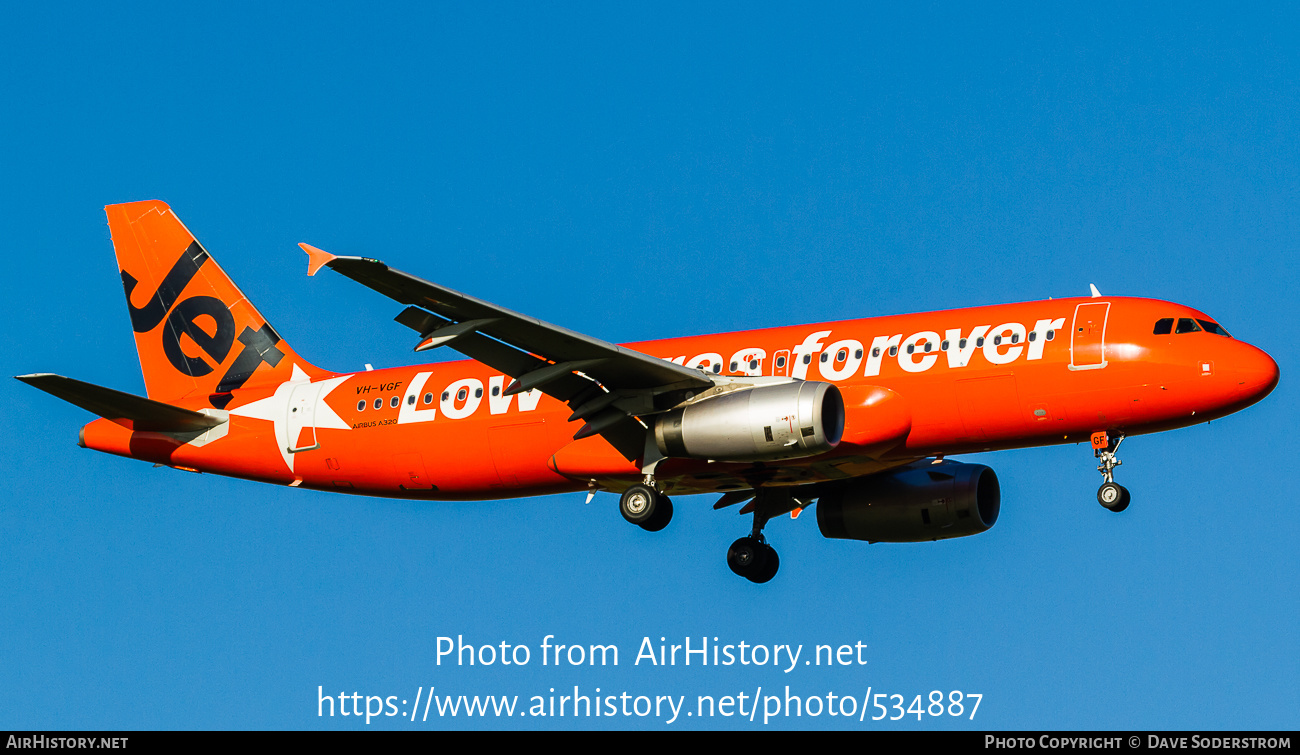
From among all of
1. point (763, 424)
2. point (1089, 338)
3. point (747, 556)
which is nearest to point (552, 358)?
point (763, 424)

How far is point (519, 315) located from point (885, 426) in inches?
311

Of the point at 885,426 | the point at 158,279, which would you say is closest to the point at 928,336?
the point at 885,426

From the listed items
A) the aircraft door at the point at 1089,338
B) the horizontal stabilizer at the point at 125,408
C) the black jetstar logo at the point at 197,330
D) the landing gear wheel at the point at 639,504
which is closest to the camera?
the aircraft door at the point at 1089,338

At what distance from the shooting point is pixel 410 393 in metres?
37.7

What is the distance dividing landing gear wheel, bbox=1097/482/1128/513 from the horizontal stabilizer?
71.0 ft

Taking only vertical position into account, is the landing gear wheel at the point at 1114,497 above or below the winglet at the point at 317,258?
above

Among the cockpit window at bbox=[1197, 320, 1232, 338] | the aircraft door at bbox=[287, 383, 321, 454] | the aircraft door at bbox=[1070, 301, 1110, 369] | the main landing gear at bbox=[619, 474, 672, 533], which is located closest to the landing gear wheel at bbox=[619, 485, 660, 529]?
the main landing gear at bbox=[619, 474, 672, 533]

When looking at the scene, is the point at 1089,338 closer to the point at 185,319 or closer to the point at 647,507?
the point at 647,507

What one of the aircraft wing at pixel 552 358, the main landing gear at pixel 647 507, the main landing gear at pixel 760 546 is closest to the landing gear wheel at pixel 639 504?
the main landing gear at pixel 647 507

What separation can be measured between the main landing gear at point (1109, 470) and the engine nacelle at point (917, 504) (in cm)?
546

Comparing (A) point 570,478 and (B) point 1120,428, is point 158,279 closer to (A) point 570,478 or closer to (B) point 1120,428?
(A) point 570,478

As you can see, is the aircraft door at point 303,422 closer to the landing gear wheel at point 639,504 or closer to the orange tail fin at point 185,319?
the orange tail fin at point 185,319

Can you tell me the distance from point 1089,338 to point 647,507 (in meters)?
9.87

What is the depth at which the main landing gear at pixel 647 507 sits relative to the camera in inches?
1323
